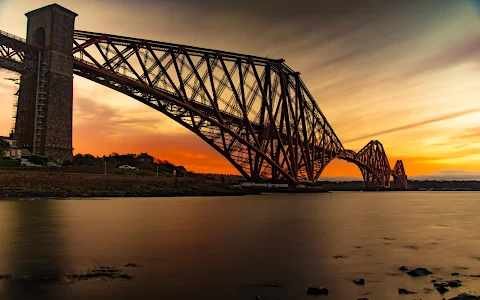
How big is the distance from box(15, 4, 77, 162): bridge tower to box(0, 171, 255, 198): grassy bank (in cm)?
440

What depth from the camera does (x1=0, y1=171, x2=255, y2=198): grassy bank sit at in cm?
3712

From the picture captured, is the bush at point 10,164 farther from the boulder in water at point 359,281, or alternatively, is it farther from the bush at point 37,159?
the boulder in water at point 359,281

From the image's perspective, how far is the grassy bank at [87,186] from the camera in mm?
37125

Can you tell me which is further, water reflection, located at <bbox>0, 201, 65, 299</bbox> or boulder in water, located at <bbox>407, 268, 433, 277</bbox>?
boulder in water, located at <bbox>407, 268, 433, 277</bbox>

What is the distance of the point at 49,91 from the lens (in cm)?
4438

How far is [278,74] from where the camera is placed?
7631 cm

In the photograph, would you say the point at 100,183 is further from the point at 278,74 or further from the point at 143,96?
the point at 278,74

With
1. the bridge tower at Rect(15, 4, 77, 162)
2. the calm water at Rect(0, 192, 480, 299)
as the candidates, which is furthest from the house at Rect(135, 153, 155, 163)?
the calm water at Rect(0, 192, 480, 299)

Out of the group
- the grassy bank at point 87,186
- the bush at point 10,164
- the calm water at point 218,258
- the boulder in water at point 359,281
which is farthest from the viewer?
the bush at point 10,164

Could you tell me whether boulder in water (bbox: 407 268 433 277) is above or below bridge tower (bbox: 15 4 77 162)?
below

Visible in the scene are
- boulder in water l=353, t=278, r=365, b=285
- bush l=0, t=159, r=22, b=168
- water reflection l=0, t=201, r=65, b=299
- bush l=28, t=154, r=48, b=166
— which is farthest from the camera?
bush l=28, t=154, r=48, b=166

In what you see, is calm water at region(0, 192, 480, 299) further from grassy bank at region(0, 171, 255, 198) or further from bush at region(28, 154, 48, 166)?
bush at region(28, 154, 48, 166)

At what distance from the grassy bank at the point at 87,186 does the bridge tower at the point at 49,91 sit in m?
4.40

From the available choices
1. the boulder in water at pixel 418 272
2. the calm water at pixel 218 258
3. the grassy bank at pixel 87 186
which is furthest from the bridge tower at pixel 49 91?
the boulder in water at pixel 418 272
